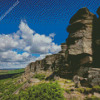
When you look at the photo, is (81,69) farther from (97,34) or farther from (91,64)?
(97,34)

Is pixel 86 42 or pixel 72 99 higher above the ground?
pixel 86 42

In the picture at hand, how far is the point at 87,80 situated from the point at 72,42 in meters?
12.0

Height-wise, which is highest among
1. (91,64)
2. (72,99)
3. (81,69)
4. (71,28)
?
(71,28)

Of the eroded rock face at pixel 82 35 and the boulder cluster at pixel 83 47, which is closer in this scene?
the boulder cluster at pixel 83 47

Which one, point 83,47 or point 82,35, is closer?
point 83,47

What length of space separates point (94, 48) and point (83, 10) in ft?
43.1

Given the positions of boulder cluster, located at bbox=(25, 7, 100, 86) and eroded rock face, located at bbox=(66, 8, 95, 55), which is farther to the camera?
eroded rock face, located at bbox=(66, 8, 95, 55)

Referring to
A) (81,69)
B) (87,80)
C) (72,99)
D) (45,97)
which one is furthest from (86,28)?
(45,97)

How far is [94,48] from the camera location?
19.7 metres

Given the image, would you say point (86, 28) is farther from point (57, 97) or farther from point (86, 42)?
point (57, 97)

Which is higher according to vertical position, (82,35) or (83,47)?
(82,35)

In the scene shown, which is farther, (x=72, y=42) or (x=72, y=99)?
(x=72, y=42)

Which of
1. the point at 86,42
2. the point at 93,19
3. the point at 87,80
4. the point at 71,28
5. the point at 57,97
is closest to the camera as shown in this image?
the point at 57,97

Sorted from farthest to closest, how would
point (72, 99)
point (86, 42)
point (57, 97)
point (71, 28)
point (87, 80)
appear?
point (71, 28) < point (86, 42) < point (87, 80) < point (72, 99) < point (57, 97)
